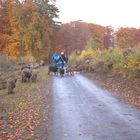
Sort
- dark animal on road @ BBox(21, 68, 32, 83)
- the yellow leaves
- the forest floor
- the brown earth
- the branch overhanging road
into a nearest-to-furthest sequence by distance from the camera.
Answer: the branch overhanging road, the brown earth, the forest floor, dark animal on road @ BBox(21, 68, 32, 83), the yellow leaves

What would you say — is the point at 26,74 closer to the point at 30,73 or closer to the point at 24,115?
the point at 30,73

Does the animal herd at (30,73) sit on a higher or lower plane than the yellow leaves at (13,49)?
lower

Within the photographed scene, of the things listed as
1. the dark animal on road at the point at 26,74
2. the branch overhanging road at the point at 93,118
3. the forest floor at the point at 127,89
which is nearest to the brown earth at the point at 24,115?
the branch overhanging road at the point at 93,118

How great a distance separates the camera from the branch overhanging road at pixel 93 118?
9663 millimetres

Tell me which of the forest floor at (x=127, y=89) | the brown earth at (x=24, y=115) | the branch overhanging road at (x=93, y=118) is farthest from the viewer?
the forest floor at (x=127, y=89)

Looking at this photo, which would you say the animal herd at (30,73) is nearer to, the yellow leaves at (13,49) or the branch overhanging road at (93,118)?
the branch overhanging road at (93,118)

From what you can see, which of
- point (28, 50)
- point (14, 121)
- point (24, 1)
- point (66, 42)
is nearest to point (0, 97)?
point (14, 121)

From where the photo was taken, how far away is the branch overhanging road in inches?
380

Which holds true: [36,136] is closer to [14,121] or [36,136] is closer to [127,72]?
[14,121]

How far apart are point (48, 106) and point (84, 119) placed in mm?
3239

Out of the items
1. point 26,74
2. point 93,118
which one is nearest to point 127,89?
point 93,118

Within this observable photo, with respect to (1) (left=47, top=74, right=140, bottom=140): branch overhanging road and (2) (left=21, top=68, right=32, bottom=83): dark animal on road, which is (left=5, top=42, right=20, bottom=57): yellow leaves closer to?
(2) (left=21, top=68, right=32, bottom=83): dark animal on road

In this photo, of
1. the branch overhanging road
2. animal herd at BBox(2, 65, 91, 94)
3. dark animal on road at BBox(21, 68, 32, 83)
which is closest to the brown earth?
the branch overhanging road

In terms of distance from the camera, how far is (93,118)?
39.2 feet
